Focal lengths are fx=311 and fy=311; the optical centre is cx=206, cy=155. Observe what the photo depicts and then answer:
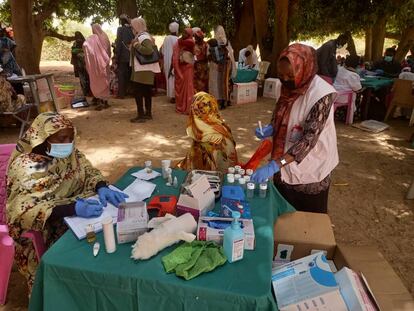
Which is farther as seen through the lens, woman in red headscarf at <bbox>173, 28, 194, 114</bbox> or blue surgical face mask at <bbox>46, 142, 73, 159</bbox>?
woman in red headscarf at <bbox>173, 28, 194, 114</bbox>

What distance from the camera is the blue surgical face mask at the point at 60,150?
1792 millimetres

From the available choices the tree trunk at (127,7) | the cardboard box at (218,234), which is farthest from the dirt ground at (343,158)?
the tree trunk at (127,7)

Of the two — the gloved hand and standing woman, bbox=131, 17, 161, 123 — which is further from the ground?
standing woman, bbox=131, 17, 161, 123

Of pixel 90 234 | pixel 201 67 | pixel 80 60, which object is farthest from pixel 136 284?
pixel 80 60

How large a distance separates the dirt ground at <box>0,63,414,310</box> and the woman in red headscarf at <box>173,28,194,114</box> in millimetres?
374

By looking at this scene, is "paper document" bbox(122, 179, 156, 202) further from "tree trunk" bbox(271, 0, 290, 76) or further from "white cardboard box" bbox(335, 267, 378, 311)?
"tree trunk" bbox(271, 0, 290, 76)

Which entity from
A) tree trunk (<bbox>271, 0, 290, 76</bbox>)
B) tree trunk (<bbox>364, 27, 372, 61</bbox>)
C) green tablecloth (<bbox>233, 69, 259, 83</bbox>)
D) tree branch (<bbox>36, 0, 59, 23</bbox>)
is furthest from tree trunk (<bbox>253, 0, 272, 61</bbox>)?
tree branch (<bbox>36, 0, 59, 23</bbox>)

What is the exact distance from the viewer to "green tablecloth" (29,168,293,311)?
1223 millimetres

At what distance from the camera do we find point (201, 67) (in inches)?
275

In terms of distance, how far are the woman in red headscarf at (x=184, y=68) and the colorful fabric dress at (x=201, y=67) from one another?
0.34m

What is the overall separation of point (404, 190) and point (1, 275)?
4.20 m

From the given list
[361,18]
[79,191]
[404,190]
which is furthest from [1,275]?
[361,18]

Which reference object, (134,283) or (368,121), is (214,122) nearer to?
(134,283)

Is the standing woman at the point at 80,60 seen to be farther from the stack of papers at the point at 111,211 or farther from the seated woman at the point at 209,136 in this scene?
the stack of papers at the point at 111,211
